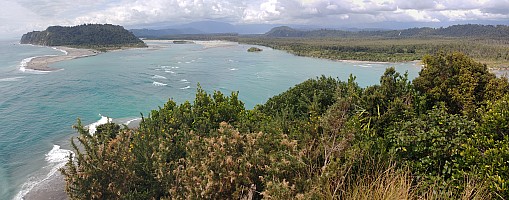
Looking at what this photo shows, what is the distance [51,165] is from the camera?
2103cm

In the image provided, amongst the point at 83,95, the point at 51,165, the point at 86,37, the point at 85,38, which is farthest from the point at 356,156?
the point at 86,37

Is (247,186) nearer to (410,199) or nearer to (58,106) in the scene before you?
(410,199)

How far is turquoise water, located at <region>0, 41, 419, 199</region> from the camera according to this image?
72.6ft

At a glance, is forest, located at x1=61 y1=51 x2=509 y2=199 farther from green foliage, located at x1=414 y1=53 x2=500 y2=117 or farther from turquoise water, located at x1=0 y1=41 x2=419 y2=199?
turquoise water, located at x1=0 y1=41 x2=419 y2=199

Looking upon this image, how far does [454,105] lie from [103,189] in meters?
10.4

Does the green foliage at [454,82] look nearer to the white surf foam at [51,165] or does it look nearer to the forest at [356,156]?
the forest at [356,156]

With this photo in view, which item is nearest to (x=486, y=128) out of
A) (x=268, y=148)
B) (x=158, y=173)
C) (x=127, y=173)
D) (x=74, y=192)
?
(x=268, y=148)

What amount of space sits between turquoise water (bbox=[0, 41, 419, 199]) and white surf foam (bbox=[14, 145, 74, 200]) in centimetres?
5

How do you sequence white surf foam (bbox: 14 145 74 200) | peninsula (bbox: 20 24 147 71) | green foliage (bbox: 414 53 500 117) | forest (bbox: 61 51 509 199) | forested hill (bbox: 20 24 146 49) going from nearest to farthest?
forest (bbox: 61 51 509 199), green foliage (bbox: 414 53 500 117), white surf foam (bbox: 14 145 74 200), peninsula (bbox: 20 24 147 71), forested hill (bbox: 20 24 146 49)

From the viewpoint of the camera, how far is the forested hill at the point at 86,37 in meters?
125

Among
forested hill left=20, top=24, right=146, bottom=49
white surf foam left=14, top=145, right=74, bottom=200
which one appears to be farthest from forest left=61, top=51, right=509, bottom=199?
forested hill left=20, top=24, right=146, bottom=49

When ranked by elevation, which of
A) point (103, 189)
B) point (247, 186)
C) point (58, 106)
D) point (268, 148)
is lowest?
point (58, 106)

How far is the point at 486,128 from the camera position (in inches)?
244

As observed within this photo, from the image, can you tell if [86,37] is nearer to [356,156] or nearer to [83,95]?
[83,95]
